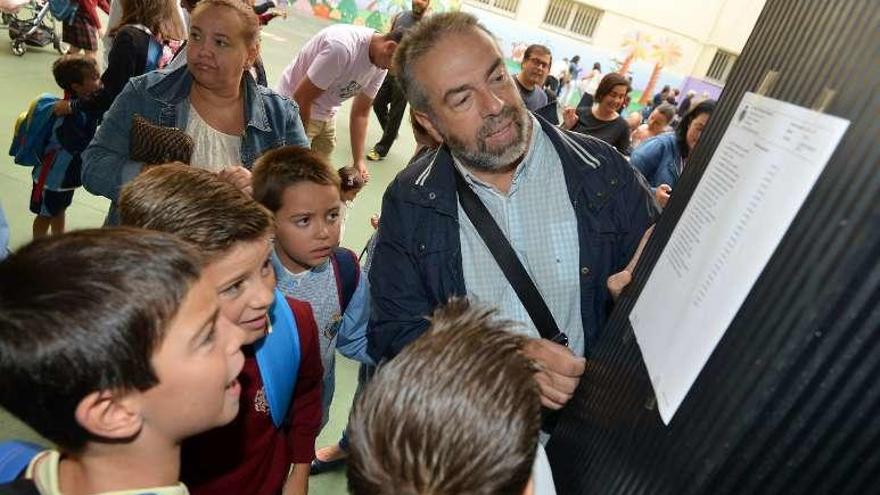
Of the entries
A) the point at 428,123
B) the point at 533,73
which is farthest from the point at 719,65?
the point at 428,123

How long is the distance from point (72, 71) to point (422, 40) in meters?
2.45

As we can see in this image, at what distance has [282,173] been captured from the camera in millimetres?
1955

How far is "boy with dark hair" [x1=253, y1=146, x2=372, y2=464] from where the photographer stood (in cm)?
192

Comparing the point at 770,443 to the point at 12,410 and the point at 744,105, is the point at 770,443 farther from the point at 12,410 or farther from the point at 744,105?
the point at 12,410

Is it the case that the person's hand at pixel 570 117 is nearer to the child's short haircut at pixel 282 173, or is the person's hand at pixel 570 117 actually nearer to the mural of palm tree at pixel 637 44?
the child's short haircut at pixel 282 173

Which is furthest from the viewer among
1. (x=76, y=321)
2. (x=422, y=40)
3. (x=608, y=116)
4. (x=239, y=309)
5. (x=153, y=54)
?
(x=608, y=116)

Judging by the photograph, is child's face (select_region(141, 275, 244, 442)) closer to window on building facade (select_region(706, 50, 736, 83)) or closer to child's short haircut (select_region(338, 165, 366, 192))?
child's short haircut (select_region(338, 165, 366, 192))

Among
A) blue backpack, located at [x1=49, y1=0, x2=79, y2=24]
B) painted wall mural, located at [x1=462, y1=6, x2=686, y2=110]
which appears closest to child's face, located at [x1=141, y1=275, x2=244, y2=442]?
blue backpack, located at [x1=49, y1=0, x2=79, y2=24]

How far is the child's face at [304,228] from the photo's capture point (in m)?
1.90

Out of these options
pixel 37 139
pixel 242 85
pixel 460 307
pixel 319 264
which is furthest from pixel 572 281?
pixel 37 139

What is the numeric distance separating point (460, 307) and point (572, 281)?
811 millimetres

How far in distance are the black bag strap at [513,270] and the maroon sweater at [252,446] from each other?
0.62 metres

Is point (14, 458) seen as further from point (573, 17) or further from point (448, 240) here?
point (573, 17)

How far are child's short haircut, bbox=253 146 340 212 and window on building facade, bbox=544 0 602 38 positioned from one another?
23931 mm
